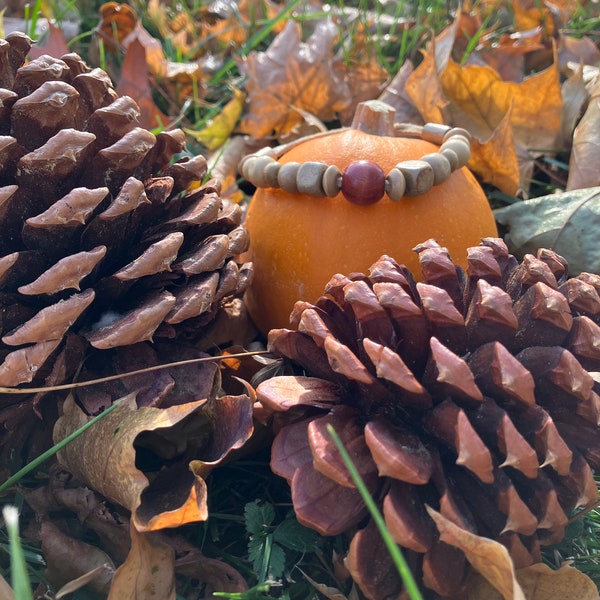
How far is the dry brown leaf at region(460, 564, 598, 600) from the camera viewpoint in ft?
2.77

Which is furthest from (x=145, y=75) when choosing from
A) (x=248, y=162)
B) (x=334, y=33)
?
(x=248, y=162)

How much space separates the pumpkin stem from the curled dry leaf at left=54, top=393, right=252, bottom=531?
1.99 ft

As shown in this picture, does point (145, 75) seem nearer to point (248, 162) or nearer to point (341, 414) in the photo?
point (248, 162)

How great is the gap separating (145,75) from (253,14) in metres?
0.56

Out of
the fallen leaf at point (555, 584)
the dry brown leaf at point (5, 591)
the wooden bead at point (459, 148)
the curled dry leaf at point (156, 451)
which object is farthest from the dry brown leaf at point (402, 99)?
the dry brown leaf at point (5, 591)

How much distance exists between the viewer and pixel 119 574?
833mm

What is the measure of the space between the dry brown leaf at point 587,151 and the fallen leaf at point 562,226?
0.11 metres

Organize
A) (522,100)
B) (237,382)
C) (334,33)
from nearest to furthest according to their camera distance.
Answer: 1. (237,382)
2. (522,100)
3. (334,33)

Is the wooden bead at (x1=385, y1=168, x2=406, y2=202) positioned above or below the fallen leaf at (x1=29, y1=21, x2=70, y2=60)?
below

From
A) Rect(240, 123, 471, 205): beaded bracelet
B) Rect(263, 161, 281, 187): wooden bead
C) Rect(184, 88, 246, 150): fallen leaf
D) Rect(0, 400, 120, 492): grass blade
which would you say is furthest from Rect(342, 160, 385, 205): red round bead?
Rect(184, 88, 246, 150): fallen leaf

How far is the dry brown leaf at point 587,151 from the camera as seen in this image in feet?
4.86

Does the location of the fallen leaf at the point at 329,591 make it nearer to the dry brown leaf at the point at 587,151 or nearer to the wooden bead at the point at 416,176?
the wooden bead at the point at 416,176

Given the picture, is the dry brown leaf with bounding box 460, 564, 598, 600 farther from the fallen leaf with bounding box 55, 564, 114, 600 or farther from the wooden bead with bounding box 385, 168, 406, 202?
the wooden bead with bounding box 385, 168, 406, 202

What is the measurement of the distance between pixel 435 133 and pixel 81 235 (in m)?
0.70
